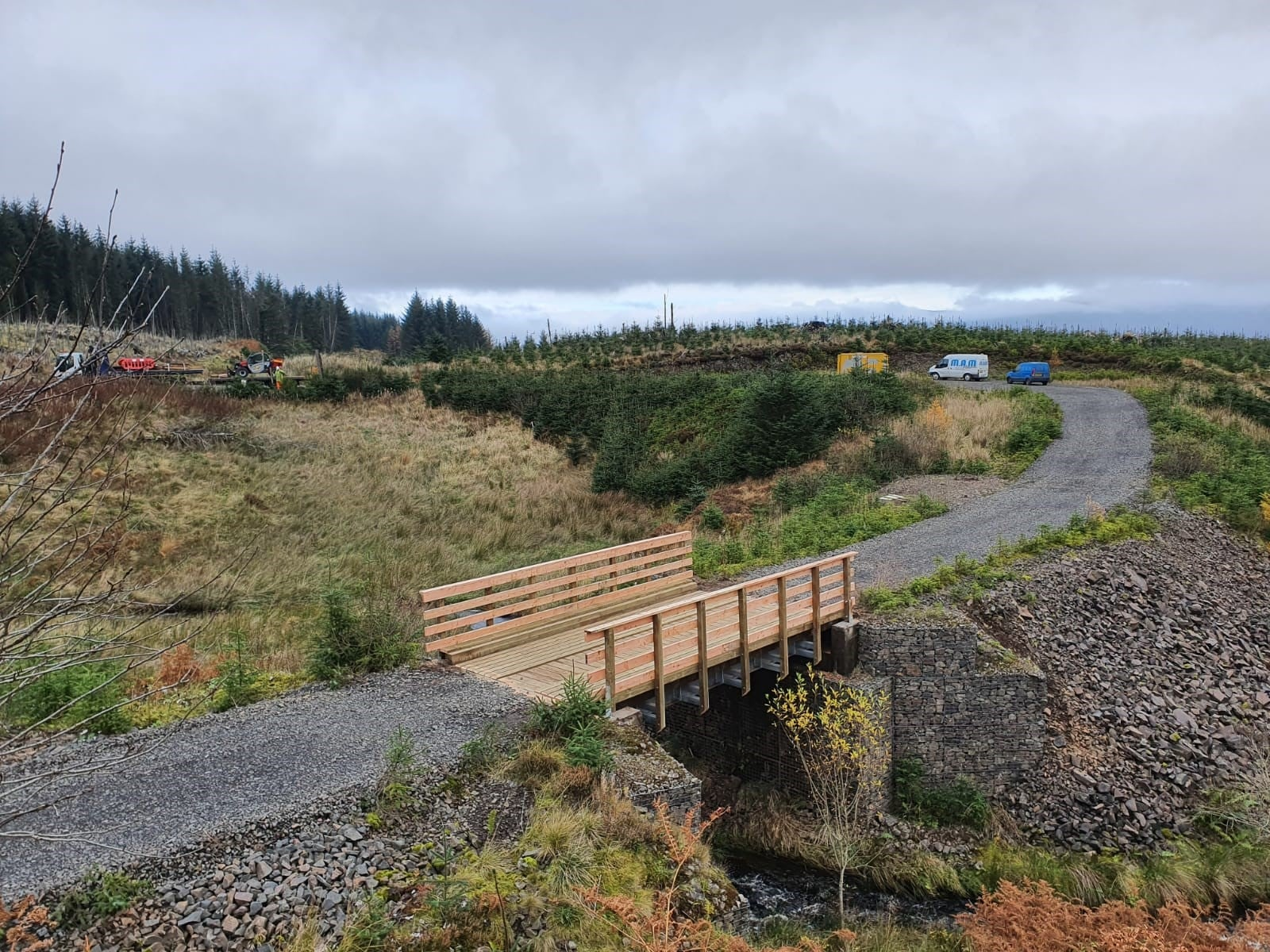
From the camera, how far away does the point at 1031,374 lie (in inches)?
1479

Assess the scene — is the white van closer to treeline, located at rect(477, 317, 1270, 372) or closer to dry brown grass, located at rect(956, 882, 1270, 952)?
treeline, located at rect(477, 317, 1270, 372)

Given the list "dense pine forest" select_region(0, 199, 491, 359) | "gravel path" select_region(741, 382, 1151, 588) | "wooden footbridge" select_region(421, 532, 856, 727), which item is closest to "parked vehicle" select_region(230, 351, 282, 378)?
"dense pine forest" select_region(0, 199, 491, 359)

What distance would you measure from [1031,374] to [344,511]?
30906 mm

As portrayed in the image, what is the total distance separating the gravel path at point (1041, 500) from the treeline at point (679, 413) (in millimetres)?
5902

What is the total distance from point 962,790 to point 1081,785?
160 cm

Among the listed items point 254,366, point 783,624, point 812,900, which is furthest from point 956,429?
point 254,366

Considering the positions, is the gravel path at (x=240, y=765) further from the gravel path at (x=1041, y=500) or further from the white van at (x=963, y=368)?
the white van at (x=963, y=368)

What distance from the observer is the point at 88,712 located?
28.4 ft

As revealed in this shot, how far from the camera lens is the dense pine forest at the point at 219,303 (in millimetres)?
58625

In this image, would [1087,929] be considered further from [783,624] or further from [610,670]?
[610,670]

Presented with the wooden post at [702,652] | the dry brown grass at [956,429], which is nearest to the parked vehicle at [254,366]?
the dry brown grass at [956,429]

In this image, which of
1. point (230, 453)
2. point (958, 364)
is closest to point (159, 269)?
point (230, 453)

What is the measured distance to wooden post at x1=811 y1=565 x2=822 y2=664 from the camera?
11.2m

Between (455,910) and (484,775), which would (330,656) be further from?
(455,910)
